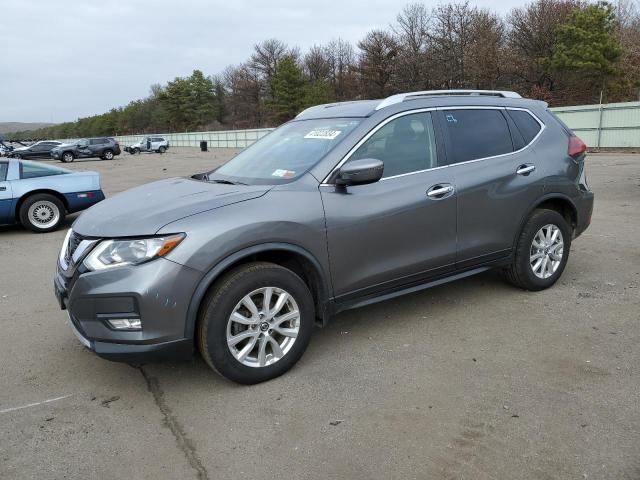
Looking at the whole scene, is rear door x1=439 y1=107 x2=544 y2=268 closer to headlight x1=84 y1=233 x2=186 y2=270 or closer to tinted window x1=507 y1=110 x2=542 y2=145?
tinted window x1=507 y1=110 x2=542 y2=145

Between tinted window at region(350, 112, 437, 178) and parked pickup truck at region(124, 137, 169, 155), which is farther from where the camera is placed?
parked pickup truck at region(124, 137, 169, 155)

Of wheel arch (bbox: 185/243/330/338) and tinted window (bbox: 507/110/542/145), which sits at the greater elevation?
tinted window (bbox: 507/110/542/145)

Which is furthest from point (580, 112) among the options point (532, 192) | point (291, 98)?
point (291, 98)

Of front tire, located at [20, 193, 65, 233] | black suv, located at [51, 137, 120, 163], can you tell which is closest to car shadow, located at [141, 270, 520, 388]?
front tire, located at [20, 193, 65, 233]

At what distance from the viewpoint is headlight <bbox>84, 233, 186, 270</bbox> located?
309cm

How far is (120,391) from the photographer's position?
348 cm

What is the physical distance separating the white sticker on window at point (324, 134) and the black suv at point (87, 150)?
38.9 metres

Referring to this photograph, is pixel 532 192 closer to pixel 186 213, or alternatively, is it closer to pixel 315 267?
pixel 315 267

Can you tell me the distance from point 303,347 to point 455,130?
213 cm

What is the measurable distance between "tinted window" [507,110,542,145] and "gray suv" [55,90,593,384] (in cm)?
1

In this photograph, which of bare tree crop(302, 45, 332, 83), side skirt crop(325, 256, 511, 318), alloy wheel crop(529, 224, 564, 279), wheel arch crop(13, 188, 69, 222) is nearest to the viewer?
side skirt crop(325, 256, 511, 318)

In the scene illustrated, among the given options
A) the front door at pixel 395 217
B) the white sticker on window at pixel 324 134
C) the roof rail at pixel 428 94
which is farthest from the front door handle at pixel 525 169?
the white sticker on window at pixel 324 134

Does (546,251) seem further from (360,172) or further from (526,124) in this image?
(360,172)

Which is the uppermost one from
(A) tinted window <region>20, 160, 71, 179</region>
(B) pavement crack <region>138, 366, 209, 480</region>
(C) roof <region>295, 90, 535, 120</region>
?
(C) roof <region>295, 90, 535, 120</region>
